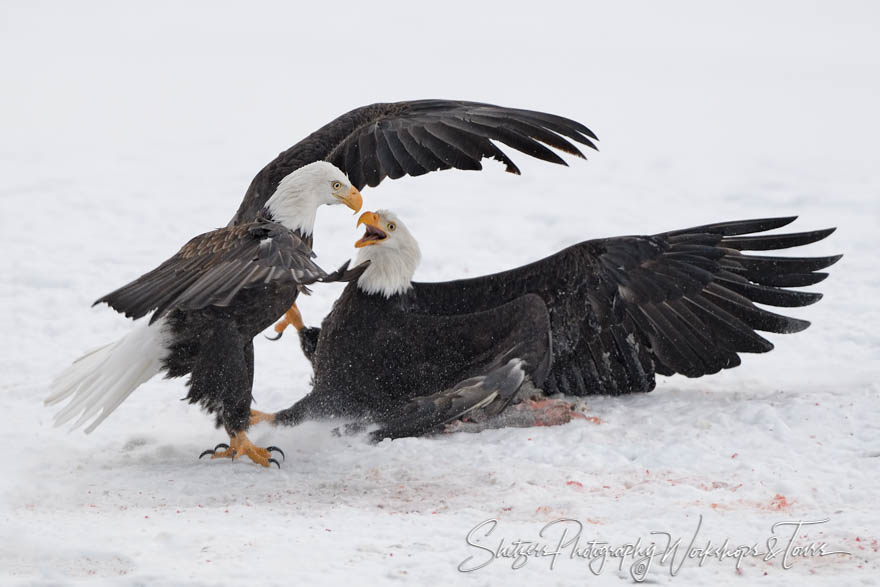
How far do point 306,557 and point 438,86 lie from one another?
12.6 meters

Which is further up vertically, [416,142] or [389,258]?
[416,142]

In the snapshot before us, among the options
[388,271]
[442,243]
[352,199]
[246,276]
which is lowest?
[442,243]

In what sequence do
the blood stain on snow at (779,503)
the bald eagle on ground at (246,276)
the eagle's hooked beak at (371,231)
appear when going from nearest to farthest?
the blood stain on snow at (779,503) → the bald eagle on ground at (246,276) → the eagle's hooked beak at (371,231)

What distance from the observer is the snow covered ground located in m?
3.81

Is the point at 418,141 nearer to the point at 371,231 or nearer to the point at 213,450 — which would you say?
the point at 371,231

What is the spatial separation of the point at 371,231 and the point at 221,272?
116 centimetres

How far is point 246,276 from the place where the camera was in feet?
14.6

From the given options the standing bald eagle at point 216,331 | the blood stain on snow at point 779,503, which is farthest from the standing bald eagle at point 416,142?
the blood stain on snow at point 779,503

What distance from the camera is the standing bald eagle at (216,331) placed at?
4.70 metres

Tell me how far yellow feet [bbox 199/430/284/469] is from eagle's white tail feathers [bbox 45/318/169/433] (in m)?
0.47

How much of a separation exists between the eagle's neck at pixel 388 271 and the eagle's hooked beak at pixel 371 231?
7cm

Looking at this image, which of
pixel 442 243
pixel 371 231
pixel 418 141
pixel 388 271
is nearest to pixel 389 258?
pixel 388 271

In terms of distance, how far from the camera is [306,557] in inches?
140

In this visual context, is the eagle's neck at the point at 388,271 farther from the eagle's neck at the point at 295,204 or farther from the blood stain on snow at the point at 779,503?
the blood stain on snow at the point at 779,503
